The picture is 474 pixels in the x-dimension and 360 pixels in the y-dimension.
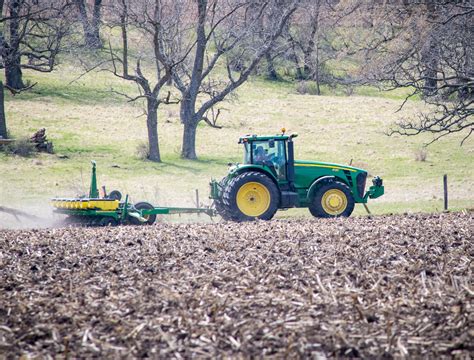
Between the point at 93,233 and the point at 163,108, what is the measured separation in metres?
31.3

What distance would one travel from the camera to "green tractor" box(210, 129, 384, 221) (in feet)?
61.2

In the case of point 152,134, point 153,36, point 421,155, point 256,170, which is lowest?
point 421,155

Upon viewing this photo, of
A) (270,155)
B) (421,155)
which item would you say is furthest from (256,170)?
(421,155)

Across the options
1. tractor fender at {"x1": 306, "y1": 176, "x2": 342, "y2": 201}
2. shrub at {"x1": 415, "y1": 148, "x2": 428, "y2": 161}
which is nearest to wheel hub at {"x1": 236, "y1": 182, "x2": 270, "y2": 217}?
tractor fender at {"x1": 306, "y1": 176, "x2": 342, "y2": 201}

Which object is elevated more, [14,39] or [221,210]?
[14,39]

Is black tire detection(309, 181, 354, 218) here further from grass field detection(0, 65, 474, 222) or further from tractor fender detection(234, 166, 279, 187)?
grass field detection(0, 65, 474, 222)

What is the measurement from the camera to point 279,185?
62.6ft

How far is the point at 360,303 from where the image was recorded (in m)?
8.16

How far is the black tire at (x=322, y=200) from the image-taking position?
1898 centimetres

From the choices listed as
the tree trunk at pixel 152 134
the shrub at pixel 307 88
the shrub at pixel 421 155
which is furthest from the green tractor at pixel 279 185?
the shrub at pixel 307 88

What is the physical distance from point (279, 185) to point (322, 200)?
1119mm

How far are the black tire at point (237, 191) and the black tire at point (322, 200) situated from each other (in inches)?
38.1

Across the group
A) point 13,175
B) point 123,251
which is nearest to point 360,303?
point 123,251

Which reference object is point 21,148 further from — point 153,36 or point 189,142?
point 189,142
